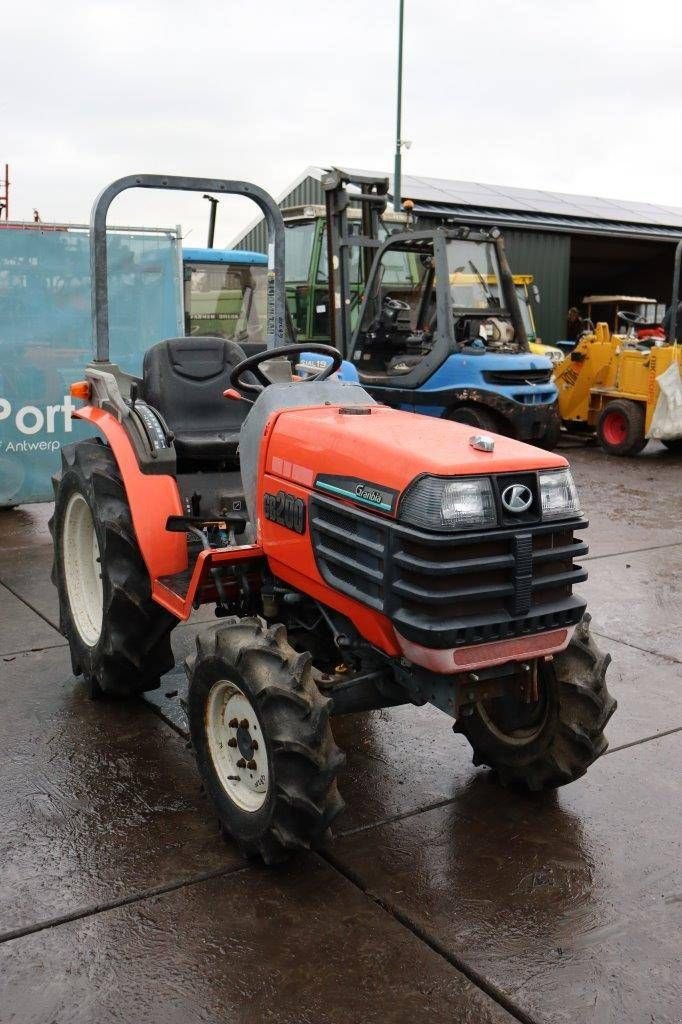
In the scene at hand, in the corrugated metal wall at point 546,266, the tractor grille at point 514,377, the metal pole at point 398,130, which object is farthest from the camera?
the corrugated metal wall at point 546,266

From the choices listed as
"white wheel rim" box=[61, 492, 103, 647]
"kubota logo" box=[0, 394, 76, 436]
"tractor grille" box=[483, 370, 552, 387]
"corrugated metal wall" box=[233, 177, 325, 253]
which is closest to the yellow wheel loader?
"tractor grille" box=[483, 370, 552, 387]

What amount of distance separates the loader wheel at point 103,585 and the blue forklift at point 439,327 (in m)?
5.85

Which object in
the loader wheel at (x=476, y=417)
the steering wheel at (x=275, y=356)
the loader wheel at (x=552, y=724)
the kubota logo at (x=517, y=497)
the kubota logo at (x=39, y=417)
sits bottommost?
the loader wheel at (x=552, y=724)

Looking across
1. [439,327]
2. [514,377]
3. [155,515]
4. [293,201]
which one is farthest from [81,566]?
[293,201]

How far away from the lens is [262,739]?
9.42ft

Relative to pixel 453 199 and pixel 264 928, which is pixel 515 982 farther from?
pixel 453 199

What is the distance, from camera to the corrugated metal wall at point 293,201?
19878 millimetres

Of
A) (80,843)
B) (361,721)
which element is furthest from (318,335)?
(80,843)

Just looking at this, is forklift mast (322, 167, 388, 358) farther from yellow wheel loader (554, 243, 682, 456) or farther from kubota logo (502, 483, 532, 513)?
kubota logo (502, 483, 532, 513)

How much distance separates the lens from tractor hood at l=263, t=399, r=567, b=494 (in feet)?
8.91

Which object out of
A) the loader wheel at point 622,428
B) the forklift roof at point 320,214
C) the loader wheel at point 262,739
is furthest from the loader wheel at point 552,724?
the forklift roof at point 320,214

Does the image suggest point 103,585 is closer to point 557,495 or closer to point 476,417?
point 557,495

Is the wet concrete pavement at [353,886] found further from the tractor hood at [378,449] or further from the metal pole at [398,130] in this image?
the metal pole at [398,130]

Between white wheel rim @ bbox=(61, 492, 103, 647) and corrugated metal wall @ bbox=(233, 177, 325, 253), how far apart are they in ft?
52.7
